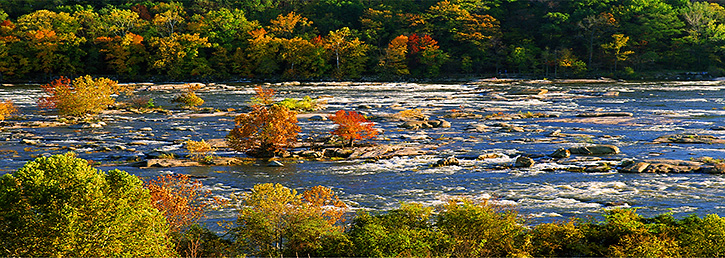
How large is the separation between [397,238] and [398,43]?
7179cm

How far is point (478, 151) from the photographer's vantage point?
24.7 meters

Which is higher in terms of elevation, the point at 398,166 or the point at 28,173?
the point at 28,173

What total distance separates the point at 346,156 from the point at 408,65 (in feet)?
203

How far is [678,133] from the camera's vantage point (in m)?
28.4

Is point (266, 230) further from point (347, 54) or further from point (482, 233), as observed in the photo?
point (347, 54)

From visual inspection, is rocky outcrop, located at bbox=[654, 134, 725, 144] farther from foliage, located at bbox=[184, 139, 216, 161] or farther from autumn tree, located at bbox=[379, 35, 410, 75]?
autumn tree, located at bbox=[379, 35, 410, 75]

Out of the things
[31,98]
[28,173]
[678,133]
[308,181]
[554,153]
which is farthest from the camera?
[31,98]

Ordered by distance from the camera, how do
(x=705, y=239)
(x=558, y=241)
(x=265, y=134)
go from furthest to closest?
1. (x=265, y=134)
2. (x=558, y=241)
3. (x=705, y=239)

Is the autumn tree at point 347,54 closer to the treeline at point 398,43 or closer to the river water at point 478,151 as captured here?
the treeline at point 398,43

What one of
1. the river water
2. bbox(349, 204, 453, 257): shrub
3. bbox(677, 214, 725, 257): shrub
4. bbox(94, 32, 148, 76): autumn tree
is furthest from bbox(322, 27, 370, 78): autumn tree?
bbox(677, 214, 725, 257): shrub

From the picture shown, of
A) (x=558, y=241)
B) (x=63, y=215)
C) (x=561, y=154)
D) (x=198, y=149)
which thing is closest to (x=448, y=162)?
(x=561, y=154)

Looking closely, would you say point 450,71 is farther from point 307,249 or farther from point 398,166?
point 307,249

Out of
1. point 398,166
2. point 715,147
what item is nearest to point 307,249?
point 398,166

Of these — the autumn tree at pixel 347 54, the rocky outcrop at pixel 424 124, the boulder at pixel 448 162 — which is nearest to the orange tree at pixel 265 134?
the boulder at pixel 448 162
